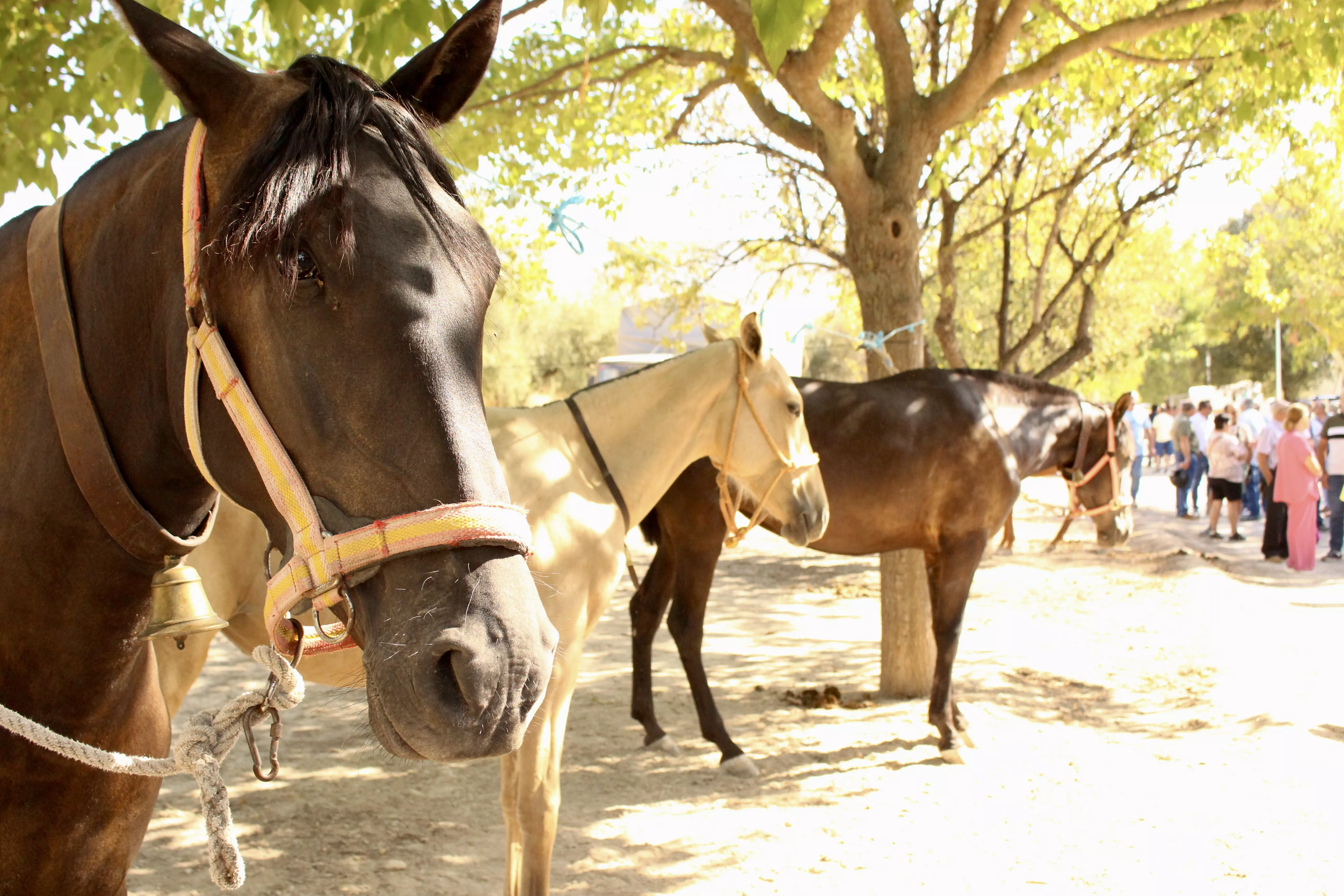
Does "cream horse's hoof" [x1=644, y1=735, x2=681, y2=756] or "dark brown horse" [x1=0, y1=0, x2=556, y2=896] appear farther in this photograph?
"cream horse's hoof" [x1=644, y1=735, x2=681, y2=756]

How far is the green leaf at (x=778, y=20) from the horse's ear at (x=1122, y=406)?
4945mm

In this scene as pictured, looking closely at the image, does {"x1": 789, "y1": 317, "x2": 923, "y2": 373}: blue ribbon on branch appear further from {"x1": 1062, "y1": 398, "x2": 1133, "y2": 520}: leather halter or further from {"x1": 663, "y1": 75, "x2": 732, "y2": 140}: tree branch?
{"x1": 663, "y1": 75, "x2": 732, "y2": 140}: tree branch

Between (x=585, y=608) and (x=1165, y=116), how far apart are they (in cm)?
834

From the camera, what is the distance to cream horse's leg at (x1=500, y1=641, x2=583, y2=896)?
10.0ft

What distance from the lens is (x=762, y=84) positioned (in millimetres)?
9664

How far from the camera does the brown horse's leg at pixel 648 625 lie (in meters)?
5.39

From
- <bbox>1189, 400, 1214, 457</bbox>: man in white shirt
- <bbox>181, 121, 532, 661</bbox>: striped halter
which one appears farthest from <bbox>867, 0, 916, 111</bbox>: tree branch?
<bbox>1189, 400, 1214, 457</bbox>: man in white shirt

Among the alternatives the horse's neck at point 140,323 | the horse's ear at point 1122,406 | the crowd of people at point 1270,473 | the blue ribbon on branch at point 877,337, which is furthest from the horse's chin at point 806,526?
the crowd of people at point 1270,473

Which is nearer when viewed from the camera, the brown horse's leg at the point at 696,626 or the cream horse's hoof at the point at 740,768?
the cream horse's hoof at the point at 740,768

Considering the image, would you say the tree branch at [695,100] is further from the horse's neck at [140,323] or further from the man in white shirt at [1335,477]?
the man in white shirt at [1335,477]

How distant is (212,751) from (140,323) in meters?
0.61

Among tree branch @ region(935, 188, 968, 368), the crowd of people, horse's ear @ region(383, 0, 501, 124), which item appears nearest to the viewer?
horse's ear @ region(383, 0, 501, 124)

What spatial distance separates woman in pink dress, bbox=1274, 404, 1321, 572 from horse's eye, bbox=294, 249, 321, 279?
12.2 meters

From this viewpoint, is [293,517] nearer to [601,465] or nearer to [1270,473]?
[601,465]
